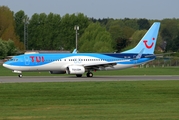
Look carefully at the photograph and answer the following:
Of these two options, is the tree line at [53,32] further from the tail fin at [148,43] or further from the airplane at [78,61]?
the airplane at [78,61]

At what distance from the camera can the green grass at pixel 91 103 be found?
70.3 feet

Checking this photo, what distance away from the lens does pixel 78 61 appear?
53219 millimetres

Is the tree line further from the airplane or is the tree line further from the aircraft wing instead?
the aircraft wing

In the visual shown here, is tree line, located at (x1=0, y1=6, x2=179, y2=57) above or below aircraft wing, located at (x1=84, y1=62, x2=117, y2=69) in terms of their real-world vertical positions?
above

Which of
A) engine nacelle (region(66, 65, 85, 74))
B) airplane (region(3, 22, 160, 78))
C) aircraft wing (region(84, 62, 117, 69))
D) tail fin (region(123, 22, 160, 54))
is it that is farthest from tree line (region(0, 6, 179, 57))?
engine nacelle (region(66, 65, 85, 74))

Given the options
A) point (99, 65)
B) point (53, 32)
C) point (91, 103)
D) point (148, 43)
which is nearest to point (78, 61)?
point (99, 65)

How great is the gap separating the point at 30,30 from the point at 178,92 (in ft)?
400

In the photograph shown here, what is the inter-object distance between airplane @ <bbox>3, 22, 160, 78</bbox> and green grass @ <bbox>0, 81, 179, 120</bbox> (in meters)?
16.9

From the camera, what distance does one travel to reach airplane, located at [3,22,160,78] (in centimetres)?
5116

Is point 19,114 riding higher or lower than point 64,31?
lower

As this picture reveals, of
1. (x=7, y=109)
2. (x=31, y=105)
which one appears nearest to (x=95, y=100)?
(x=31, y=105)

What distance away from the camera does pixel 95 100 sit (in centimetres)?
2766

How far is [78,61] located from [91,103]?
2697 cm

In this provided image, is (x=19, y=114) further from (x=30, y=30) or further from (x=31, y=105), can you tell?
(x=30, y=30)
